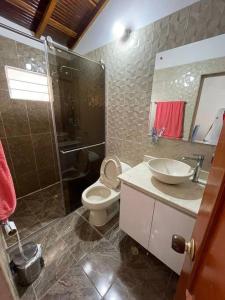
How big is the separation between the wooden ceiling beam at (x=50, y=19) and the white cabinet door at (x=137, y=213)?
85.5 inches

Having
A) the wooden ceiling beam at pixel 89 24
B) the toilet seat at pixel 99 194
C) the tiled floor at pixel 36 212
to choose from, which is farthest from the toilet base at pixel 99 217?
the wooden ceiling beam at pixel 89 24

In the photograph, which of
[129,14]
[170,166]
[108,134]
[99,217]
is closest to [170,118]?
[170,166]

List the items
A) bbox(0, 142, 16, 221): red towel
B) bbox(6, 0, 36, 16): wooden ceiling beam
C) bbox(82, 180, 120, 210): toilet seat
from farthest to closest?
bbox(82, 180, 120, 210): toilet seat, bbox(6, 0, 36, 16): wooden ceiling beam, bbox(0, 142, 16, 221): red towel

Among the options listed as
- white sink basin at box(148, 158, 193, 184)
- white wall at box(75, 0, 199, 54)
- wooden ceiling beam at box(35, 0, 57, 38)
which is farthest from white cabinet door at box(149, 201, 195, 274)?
wooden ceiling beam at box(35, 0, 57, 38)

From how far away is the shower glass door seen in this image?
1.49 meters

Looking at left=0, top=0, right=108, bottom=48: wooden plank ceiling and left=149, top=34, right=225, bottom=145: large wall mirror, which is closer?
left=149, top=34, right=225, bottom=145: large wall mirror

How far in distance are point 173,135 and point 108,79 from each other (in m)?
1.16

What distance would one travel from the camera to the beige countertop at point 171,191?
3.08 feet

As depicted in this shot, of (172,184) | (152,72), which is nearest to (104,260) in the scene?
(172,184)

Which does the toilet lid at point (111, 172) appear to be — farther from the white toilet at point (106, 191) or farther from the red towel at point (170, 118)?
the red towel at point (170, 118)

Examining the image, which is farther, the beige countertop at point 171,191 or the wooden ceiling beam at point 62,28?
the wooden ceiling beam at point 62,28

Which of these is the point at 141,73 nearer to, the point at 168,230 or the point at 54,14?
the point at 54,14

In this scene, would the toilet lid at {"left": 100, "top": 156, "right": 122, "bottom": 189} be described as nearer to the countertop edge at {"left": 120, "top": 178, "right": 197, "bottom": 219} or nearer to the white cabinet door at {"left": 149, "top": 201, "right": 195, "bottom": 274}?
the countertop edge at {"left": 120, "top": 178, "right": 197, "bottom": 219}

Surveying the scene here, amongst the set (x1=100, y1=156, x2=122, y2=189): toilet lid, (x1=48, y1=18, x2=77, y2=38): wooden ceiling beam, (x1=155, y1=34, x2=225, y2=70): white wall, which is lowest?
(x1=100, y1=156, x2=122, y2=189): toilet lid
